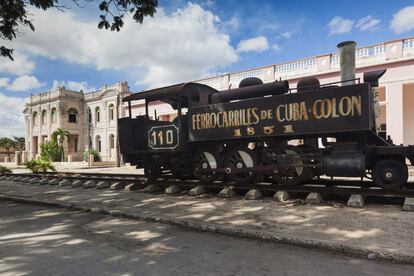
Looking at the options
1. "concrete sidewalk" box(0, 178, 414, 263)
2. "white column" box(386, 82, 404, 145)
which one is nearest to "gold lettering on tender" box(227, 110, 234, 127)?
"concrete sidewalk" box(0, 178, 414, 263)

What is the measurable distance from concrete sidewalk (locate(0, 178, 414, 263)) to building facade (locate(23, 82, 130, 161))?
3531 centimetres

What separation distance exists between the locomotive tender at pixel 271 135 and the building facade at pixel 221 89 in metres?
1.76

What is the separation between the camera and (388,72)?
1762 cm

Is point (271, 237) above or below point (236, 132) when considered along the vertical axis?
below

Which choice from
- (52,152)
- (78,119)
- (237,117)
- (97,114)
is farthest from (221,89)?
(78,119)

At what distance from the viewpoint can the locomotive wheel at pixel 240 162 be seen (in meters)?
8.02

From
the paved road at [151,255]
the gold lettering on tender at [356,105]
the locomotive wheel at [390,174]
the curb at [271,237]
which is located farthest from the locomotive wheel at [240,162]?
the paved road at [151,255]

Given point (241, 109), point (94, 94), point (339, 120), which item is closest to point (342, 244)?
point (339, 120)

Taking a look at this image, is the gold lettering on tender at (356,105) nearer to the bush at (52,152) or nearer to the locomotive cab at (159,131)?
the locomotive cab at (159,131)

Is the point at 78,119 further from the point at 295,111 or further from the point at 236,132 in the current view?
the point at 295,111

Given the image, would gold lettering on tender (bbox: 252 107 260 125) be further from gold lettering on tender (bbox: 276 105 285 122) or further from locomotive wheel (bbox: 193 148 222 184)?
locomotive wheel (bbox: 193 148 222 184)

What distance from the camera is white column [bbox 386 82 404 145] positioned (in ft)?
56.8

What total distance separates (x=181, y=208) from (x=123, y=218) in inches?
46.3

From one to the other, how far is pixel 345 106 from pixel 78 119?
46.7m
